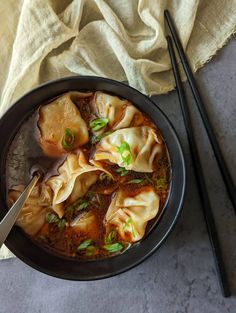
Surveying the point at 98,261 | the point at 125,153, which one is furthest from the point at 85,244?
the point at 125,153

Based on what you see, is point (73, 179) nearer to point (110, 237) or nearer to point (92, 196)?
point (92, 196)

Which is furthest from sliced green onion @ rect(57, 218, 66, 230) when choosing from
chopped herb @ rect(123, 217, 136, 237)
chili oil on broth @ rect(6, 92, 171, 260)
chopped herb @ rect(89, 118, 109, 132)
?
chopped herb @ rect(89, 118, 109, 132)

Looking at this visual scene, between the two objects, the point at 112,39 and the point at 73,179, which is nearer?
the point at 73,179

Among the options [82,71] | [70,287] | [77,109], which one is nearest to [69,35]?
[82,71]

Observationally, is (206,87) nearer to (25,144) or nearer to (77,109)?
(77,109)

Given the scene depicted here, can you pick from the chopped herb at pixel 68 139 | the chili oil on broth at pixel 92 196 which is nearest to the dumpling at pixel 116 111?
the chili oil on broth at pixel 92 196
